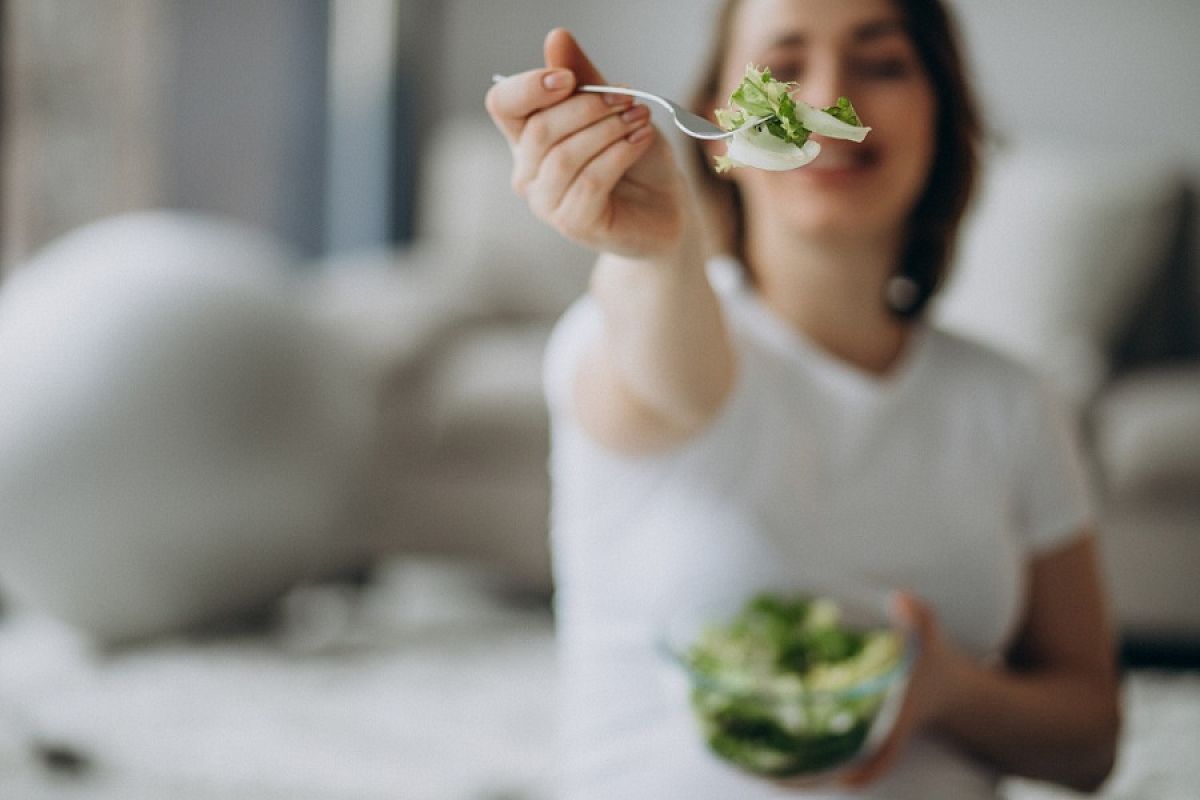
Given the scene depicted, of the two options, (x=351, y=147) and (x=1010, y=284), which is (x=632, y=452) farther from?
(x=351, y=147)

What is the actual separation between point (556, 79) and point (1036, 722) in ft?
2.18

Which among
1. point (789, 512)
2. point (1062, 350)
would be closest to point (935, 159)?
point (789, 512)

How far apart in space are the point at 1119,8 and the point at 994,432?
2731 mm

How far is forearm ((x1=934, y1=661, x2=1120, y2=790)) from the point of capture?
89cm

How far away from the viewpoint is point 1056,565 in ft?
3.34

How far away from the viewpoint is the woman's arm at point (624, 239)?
590 millimetres

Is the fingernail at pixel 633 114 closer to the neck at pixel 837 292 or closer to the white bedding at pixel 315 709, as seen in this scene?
the neck at pixel 837 292

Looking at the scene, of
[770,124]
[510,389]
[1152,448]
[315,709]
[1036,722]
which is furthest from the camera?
[510,389]

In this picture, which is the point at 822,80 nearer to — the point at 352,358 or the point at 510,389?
the point at 352,358

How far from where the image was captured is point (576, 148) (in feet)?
1.95

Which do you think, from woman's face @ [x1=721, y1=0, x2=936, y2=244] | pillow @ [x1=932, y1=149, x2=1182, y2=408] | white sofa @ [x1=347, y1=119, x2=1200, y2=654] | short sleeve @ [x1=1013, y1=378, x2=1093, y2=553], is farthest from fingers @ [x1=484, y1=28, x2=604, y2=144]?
pillow @ [x1=932, y1=149, x2=1182, y2=408]

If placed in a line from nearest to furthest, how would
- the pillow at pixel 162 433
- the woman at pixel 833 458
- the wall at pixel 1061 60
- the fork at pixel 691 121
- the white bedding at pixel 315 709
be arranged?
the fork at pixel 691 121 → the woman at pixel 833 458 → the white bedding at pixel 315 709 → the pillow at pixel 162 433 → the wall at pixel 1061 60

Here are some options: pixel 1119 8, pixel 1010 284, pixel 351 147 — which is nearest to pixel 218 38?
pixel 351 147

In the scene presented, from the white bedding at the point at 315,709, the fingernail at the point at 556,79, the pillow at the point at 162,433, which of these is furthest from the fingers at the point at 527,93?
the pillow at the point at 162,433
